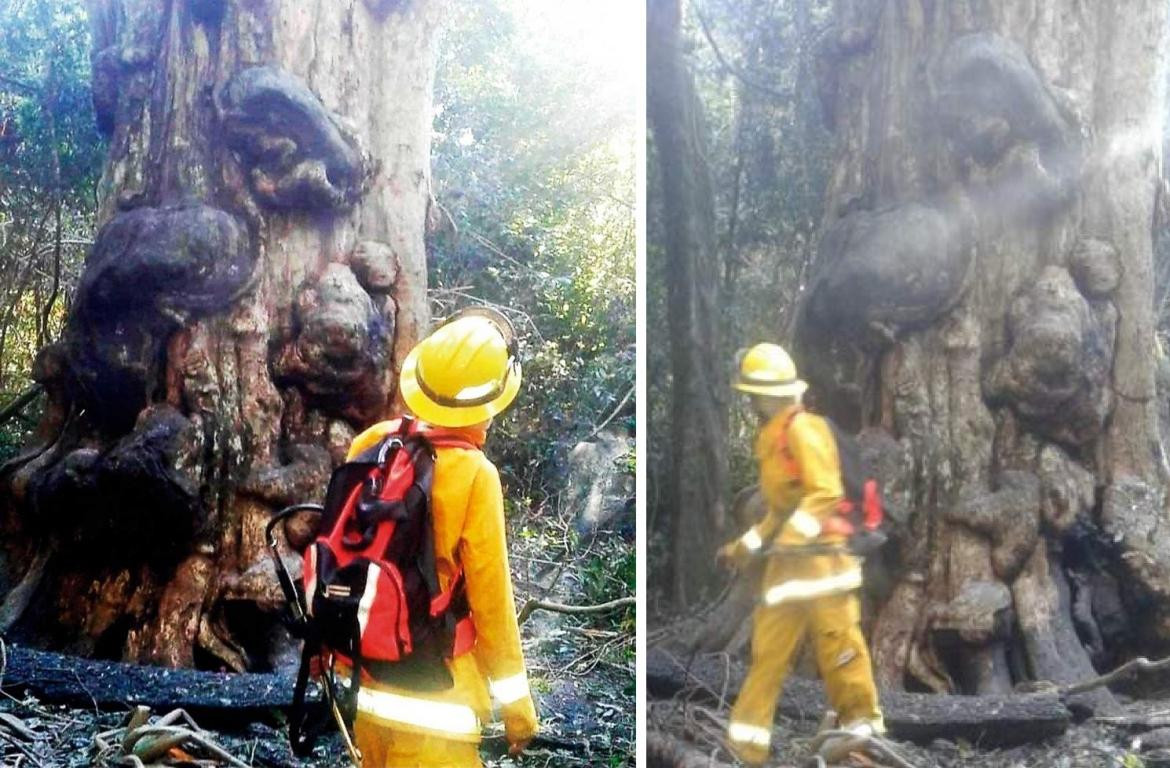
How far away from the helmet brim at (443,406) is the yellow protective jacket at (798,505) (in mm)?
853

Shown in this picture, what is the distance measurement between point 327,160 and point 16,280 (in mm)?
1096

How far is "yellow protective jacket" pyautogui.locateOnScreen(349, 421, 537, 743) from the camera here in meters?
3.51

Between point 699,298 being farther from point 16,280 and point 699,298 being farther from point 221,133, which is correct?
point 16,280

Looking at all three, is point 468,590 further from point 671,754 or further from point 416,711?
point 671,754

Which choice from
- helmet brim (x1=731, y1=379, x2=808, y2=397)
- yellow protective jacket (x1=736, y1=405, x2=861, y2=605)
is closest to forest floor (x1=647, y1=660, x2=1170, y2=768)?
yellow protective jacket (x1=736, y1=405, x2=861, y2=605)

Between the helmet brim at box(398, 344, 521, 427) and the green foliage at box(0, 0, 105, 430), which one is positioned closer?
the helmet brim at box(398, 344, 521, 427)

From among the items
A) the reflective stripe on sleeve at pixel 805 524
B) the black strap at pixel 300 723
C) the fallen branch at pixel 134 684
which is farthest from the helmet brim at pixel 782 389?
the fallen branch at pixel 134 684

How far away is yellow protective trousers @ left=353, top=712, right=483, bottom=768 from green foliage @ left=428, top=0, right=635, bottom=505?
43.7 inches

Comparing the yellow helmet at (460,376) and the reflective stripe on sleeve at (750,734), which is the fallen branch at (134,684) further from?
the reflective stripe on sleeve at (750,734)

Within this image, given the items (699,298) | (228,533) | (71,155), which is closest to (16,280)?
(71,155)

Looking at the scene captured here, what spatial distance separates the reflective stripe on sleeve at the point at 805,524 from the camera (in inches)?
149

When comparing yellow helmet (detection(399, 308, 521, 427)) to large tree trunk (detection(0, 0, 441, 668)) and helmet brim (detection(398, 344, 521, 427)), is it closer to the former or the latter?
helmet brim (detection(398, 344, 521, 427))

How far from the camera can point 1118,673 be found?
3744 millimetres

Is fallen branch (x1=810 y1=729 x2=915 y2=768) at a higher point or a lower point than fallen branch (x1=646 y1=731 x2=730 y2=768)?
higher
